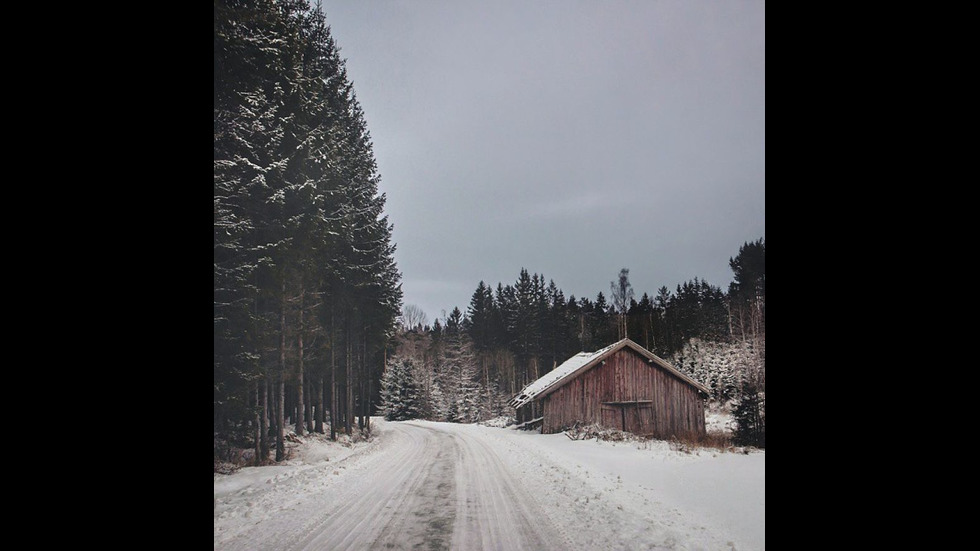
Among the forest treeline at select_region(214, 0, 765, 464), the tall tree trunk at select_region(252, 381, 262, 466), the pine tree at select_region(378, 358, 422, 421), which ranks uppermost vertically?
the forest treeline at select_region(214, 0, 765, 464)

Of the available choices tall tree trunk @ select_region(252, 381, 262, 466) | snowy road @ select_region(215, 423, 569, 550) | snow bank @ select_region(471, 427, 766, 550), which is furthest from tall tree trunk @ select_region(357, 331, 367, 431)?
snowy road @ select_region(215, 423, 569, 550)

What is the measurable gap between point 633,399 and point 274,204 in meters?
11.4

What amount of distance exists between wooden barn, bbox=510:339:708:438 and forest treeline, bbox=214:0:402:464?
8.76 metres

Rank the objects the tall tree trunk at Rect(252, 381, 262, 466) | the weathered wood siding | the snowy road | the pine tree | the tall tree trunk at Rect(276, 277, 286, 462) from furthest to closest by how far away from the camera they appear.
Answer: the pine tree → the weathered wood siding → the tall tree trunk at Rect(276, 277, 286, 462) → the tall tree trunk at Rect(252, 381, 262, 466) → the snowy road

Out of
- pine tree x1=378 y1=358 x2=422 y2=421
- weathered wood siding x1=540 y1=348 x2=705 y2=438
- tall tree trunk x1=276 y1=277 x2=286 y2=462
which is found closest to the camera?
tall tree trunk x1=276 y1=277 x2=286 y2=462

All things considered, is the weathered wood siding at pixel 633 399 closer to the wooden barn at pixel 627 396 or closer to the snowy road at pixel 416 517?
the wooden barn at pixel 627 396

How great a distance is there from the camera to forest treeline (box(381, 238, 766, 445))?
8375 mm

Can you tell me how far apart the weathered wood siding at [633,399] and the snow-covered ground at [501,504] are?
180cm

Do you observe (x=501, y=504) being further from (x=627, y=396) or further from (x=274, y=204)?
(x=627, y=396)

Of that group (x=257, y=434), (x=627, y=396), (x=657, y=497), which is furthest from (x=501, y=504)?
(x=627, y=396)

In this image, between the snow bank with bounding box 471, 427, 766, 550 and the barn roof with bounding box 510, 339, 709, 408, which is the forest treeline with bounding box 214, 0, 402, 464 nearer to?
the snow bank with bounding box 471, 427, 766, 550

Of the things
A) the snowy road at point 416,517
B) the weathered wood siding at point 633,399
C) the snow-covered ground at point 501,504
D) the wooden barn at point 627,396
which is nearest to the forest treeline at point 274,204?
the snow-covered ground at point 501,504
